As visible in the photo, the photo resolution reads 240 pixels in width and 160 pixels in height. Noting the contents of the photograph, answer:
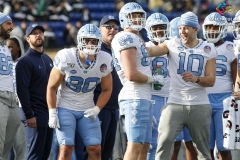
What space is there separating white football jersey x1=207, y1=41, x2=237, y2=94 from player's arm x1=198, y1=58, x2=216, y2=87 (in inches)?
39.6

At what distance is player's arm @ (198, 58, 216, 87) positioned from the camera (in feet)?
28.2

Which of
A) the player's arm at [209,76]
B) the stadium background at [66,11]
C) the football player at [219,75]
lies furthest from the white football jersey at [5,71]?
the stadium background at [66,11]

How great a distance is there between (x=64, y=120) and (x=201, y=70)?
1572mm

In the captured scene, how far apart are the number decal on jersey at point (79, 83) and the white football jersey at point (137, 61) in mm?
348

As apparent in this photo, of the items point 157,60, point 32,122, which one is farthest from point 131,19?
point 32,122

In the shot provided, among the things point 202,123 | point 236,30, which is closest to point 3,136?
point 202,123

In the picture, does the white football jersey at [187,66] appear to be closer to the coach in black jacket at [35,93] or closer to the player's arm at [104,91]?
the player's arm at [104,91]

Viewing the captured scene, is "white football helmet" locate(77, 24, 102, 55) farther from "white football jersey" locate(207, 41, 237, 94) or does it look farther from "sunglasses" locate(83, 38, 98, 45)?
"white football jersey" locate(207, 41, 237, 94)

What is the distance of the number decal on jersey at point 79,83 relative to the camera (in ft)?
28.1

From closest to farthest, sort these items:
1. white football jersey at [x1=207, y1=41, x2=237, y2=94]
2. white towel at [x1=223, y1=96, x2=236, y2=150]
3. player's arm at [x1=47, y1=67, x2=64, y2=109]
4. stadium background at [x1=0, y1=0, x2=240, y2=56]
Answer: player's arm at [x1=47, y1=67, x2=64, y2=109] → white towel at [x1=223, y1=96, x2=236, y2=150] → white football jersey at [x1=207, y1=41, x2=237, y2=94] → stadium background at [x1=0, y1=0, x2=240, y2=56]

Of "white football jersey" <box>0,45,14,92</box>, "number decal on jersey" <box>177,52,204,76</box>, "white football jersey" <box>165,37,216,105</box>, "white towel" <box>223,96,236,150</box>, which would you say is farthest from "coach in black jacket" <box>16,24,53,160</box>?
"white towel" <box>223,96,236,150</box>

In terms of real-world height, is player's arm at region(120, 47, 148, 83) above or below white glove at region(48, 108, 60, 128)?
above

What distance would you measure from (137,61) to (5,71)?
1.50 meters

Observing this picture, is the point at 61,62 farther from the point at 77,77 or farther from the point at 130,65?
the point at 130,65
